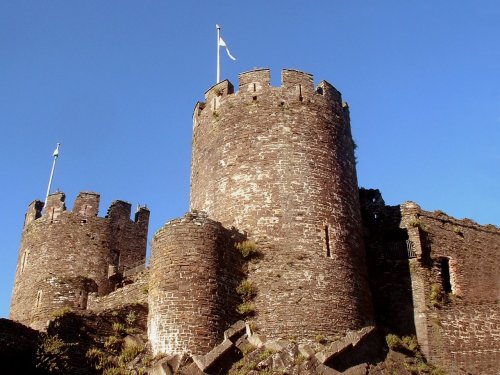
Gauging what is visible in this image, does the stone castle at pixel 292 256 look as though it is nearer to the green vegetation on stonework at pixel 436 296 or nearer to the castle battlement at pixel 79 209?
the green vegetation on stonework at pixel 436 296

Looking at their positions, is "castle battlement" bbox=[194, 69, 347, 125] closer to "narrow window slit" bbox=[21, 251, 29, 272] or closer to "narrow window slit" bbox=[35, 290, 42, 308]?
"narrow window slit" bbox=[35, 290, 42, 308]

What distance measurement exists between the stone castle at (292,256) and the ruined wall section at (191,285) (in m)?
0.04

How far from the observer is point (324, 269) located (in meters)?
20.2

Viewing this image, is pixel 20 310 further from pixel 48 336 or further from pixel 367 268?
pixel 367 268

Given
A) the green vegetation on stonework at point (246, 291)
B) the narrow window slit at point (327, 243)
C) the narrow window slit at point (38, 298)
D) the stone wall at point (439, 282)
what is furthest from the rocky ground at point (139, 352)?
the narrow window slit at point (38, 298)

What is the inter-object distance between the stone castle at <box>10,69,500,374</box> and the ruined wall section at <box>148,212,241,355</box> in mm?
39

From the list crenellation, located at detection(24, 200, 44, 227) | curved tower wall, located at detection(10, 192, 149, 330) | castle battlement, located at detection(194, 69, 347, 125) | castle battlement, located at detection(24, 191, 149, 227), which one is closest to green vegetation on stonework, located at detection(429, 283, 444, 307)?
castle battlement, located at detection(194, 69, 347, 125)

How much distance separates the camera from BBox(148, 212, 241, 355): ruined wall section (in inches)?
708

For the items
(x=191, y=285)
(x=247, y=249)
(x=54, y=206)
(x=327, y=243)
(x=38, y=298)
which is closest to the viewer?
(x=191, y=285)

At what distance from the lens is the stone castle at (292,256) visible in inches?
750

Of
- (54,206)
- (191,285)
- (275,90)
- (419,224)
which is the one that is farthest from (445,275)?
(54,206)

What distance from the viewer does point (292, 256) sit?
2022 cm

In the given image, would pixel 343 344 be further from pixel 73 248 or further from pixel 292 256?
pixel 73 248

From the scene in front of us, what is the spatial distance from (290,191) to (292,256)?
7.10ft
